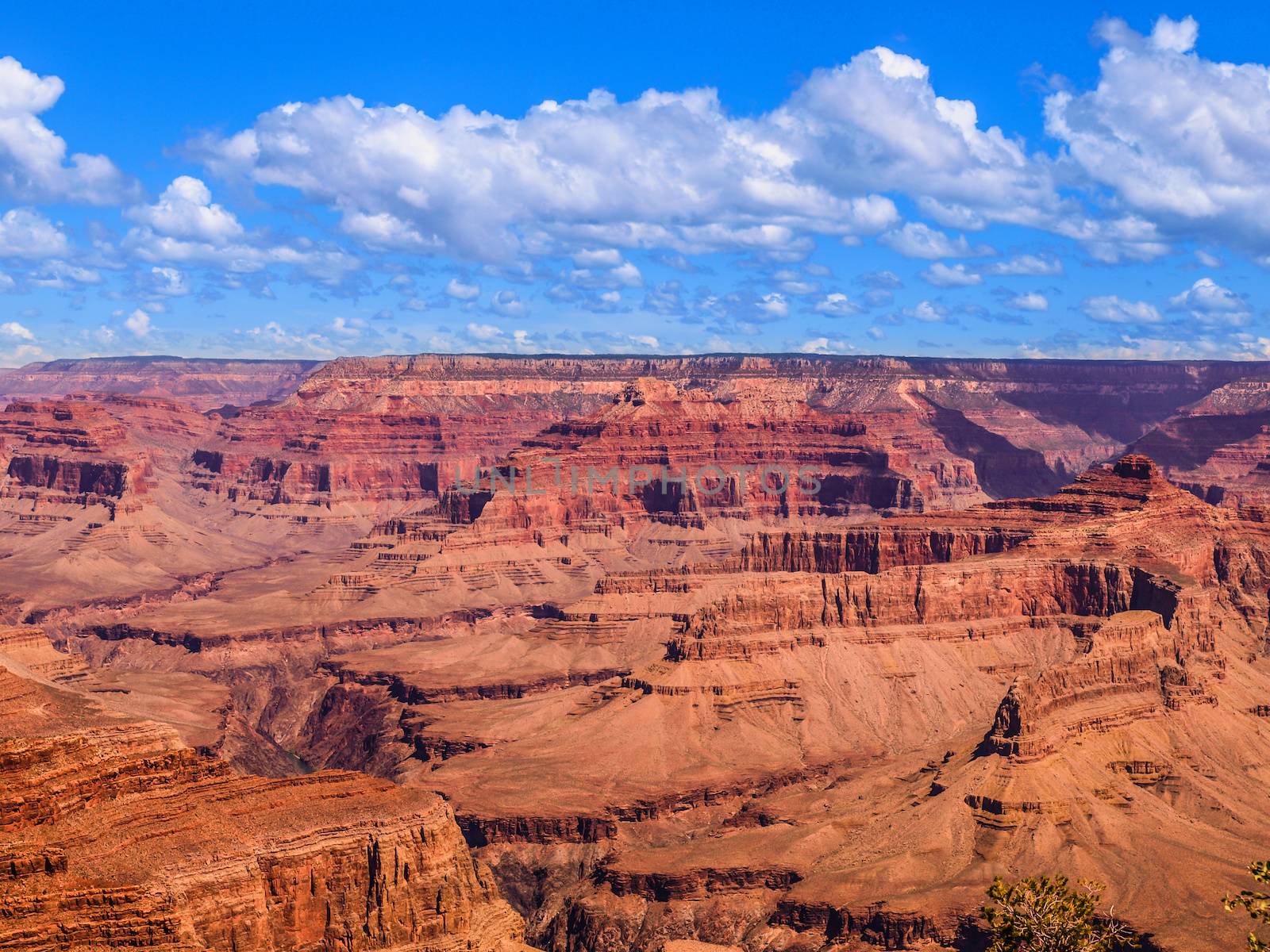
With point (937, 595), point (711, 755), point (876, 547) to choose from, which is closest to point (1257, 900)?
point (711, 755)

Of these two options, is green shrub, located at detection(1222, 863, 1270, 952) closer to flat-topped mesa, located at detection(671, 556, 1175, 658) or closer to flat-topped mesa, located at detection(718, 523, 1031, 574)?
flat-topped mesa, located at detection(671, 556, 1175, 658)

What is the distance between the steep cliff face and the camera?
60.4 meters

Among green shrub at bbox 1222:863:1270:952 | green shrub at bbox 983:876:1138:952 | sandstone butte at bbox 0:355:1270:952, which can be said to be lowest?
sandstone butte at bbox 0:355:1270:952

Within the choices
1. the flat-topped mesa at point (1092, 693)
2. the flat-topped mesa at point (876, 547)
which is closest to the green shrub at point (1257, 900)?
the flat-topped mesa at point (1092, 693)

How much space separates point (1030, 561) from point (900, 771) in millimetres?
38334

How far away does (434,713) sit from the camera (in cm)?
15125

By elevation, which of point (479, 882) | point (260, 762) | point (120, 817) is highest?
point (120, 817)

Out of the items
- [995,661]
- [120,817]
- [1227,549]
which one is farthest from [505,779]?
[1227,549]

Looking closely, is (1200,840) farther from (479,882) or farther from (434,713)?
(434,713)

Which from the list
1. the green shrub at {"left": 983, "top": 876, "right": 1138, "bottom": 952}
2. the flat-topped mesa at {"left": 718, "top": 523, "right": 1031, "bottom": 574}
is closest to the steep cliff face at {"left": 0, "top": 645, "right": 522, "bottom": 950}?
the green shrub at {"left": 983, "top": 876, "right": 1138, "bottom": 952}

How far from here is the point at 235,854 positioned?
6688cm

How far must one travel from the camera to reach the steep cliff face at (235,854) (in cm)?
6041

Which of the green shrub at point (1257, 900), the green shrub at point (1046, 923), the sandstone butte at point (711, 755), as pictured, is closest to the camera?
the green shrub at point (1257, 900)

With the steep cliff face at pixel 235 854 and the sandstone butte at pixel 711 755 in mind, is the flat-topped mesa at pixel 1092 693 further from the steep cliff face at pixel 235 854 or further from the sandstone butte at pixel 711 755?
the steep cliff face at pixel 235 854
